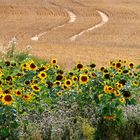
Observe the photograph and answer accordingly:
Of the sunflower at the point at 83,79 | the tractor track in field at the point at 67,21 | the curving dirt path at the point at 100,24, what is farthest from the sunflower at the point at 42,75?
the curving dirt path at the point at 100,24

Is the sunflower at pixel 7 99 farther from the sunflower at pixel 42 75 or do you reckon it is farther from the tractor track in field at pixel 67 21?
the tractor track in field at pixel 67 21

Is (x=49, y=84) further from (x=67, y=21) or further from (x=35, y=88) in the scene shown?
(x=67, y=21)

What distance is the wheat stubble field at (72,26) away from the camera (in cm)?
2808

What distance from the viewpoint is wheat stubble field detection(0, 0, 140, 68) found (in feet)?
92.1

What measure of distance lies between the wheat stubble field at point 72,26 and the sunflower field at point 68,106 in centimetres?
1184

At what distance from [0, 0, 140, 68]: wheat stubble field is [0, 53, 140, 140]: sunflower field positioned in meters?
11.8

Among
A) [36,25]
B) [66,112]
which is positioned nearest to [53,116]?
[66,112]

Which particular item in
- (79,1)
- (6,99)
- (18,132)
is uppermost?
(6,99)

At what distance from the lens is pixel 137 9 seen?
59156 mm

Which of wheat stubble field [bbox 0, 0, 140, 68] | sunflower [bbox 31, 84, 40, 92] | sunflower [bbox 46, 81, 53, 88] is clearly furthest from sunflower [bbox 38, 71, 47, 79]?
wheat stubble field [bbox 0, 0, 140, 68]

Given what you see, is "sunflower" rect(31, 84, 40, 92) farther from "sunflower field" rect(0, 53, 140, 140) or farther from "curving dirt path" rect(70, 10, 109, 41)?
"curving dirt path" rect(70, 10, 109, 41)

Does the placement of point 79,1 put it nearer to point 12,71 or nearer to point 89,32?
point 89,32

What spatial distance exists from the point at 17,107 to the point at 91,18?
45422 mm

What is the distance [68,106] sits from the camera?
6.59 m
